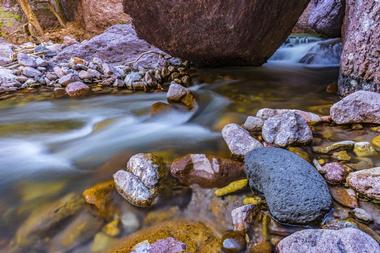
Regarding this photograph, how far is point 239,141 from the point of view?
7.39 ft

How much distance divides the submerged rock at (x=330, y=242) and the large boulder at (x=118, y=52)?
437 centimetres

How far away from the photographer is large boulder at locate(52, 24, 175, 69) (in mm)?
5547

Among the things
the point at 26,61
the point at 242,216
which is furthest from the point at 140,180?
the point at 26,61

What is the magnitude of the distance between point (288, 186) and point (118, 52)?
494 cm

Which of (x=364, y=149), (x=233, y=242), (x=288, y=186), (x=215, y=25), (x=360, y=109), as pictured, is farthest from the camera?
(x=215, y=25)

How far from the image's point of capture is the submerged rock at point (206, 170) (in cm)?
195

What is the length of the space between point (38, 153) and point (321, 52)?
5.20m

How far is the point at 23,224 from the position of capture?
1.71 m

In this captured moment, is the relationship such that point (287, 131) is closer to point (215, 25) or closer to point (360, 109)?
point (360, 109)

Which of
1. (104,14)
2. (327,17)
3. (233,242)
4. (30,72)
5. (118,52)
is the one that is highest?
(104,14)

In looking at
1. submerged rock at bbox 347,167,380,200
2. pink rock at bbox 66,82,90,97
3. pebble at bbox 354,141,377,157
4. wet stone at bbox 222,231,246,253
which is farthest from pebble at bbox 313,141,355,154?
pink rock at bbox 66,82,90,97

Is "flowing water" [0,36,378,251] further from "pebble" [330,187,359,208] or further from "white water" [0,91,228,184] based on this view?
"pebble" [330,187,359,208]

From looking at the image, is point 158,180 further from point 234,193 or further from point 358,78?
point 358,78

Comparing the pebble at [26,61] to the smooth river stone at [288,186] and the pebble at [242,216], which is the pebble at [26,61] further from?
the pebble at [242,216]
